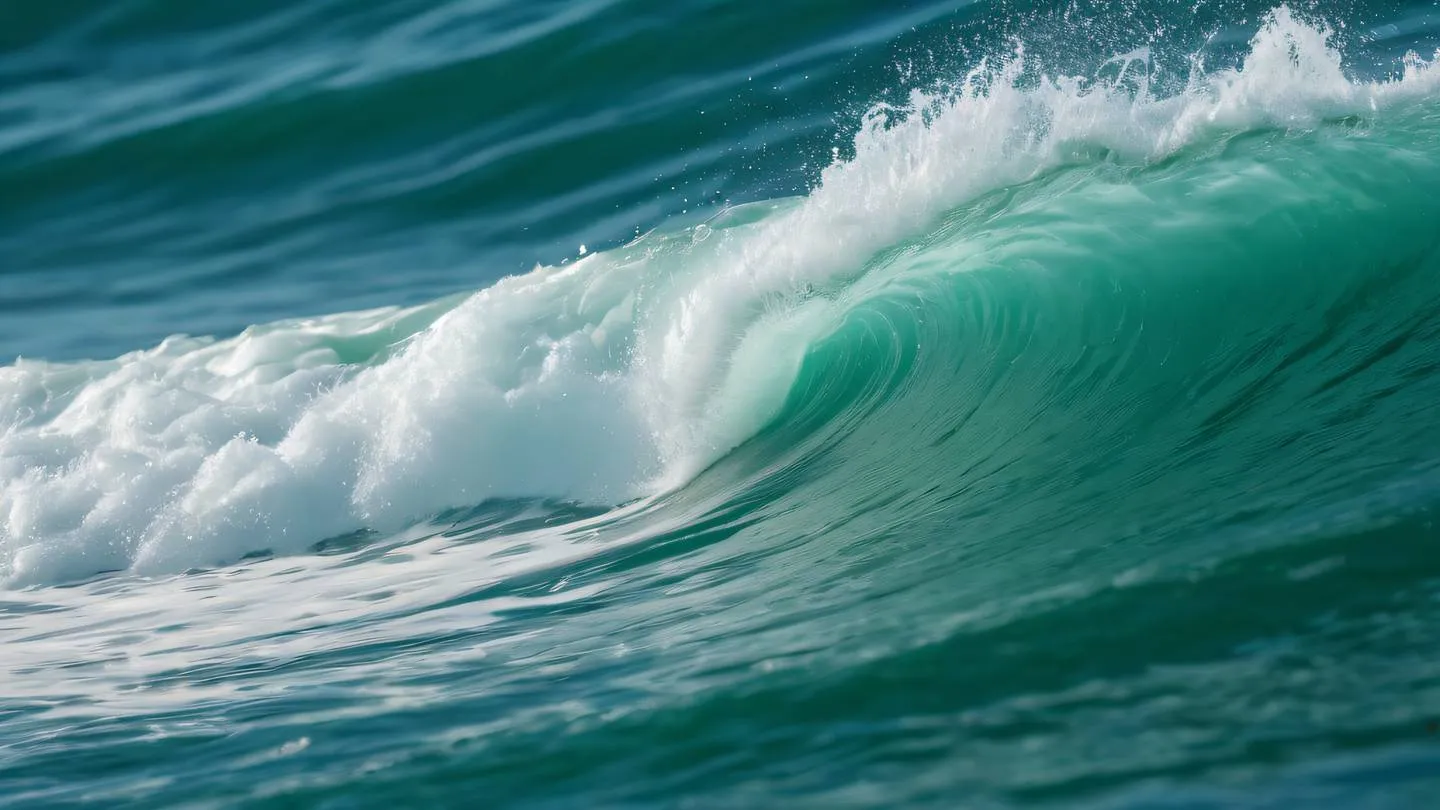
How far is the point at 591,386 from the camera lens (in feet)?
17.6

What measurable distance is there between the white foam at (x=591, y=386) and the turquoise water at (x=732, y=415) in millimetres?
22

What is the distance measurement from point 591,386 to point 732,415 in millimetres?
695

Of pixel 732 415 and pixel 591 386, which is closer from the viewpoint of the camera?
pixel 732 415

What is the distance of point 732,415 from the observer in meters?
4.96

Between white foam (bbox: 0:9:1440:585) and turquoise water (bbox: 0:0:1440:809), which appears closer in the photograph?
turquoise water (bbox: 0:0:1440:809)

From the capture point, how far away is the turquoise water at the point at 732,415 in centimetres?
212

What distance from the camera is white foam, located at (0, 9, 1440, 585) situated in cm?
494

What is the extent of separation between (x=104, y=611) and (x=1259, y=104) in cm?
448

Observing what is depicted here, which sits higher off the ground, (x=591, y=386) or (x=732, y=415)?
(x=591, y=386)

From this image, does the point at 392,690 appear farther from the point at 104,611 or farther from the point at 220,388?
the point at 220,388

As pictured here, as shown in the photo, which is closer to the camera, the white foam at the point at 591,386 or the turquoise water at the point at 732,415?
the turquoise water at the point at 732,415

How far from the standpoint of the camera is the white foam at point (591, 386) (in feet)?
16.2

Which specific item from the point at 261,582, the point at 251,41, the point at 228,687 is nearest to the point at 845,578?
the point at 228,687

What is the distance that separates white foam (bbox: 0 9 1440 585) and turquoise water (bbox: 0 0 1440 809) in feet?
0.07
